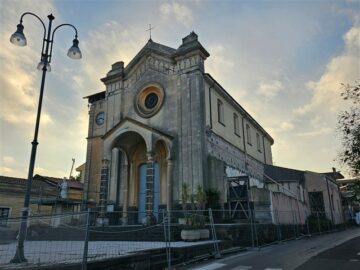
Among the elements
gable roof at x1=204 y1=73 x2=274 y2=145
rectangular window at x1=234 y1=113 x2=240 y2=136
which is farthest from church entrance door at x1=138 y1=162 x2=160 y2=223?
rectangular window at x1=234 y1=113 x2=240 y2=136

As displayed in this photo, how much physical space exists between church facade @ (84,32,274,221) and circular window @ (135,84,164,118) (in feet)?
0.24

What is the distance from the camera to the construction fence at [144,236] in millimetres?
7797

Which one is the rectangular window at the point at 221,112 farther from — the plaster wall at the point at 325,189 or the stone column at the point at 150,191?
the plaster wall at the point at 325,189

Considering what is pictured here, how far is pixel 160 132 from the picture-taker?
20.3 meters

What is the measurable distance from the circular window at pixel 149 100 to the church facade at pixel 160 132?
72 mm

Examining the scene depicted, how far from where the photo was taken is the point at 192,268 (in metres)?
9.48

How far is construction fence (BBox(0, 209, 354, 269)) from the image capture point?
780 cm

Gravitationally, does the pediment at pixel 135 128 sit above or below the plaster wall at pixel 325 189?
above

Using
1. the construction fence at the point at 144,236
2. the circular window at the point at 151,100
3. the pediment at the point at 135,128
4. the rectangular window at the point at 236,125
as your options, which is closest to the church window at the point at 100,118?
the circular window at the point at 151,100

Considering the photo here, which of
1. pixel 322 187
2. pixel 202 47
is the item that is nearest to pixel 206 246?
pixel 202 47

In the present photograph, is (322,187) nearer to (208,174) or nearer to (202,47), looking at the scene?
(208,174)

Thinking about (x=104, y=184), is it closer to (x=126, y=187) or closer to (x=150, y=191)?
A: (x=126, y=187)

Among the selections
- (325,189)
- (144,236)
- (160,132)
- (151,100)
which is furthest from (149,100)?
(325,189)

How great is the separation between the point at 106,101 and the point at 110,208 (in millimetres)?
9019
